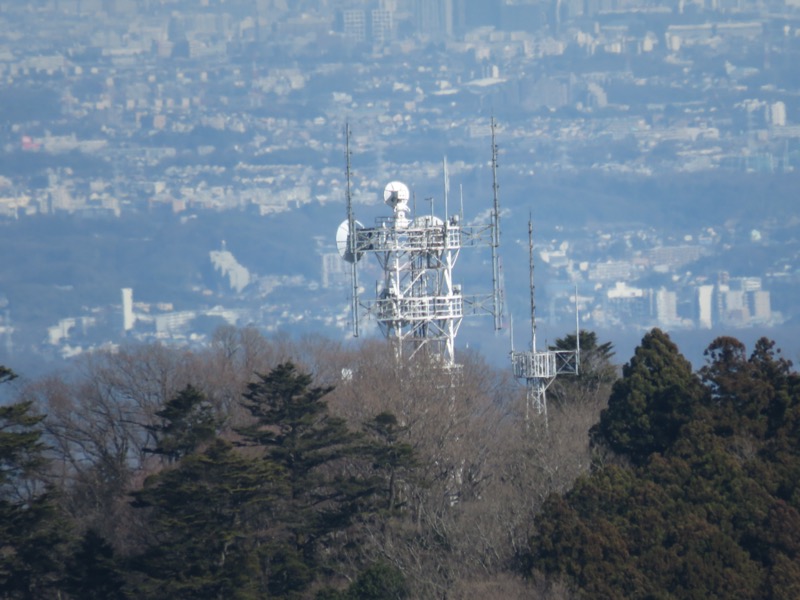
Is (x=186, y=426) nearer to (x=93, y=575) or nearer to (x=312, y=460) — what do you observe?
(x=312, y=460)

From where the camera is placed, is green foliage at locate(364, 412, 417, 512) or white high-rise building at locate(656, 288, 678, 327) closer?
green foliage at locate(364, 412, 417, 512)

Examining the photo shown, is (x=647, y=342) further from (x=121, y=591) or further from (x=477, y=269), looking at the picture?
(x=477, y=269)

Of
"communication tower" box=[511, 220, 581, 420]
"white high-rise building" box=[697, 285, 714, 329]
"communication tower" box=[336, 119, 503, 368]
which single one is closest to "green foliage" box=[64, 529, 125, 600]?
"communication tower" box=[511, 220, 581, 420]

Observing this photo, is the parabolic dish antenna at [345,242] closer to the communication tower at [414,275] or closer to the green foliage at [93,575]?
the communication tower at [414,275]

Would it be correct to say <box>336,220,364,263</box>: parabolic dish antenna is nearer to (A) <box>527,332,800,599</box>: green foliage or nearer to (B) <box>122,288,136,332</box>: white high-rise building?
(A) <box>527,332,800,599</box>: green foliage

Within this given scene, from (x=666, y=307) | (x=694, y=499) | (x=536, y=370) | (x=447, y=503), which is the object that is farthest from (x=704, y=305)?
(x=694, y=499)

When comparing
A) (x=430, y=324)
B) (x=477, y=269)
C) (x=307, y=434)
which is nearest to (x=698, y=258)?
(x=477, y=269)

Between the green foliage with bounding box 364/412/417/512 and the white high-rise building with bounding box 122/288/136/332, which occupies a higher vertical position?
the white high-rise building with bounding box 122/288/136/332
